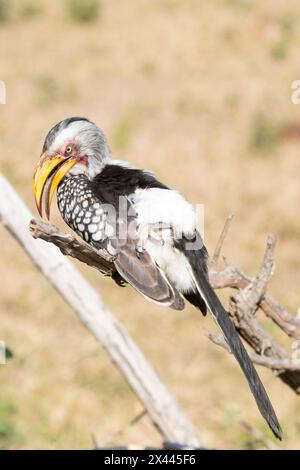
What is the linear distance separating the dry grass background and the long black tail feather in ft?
5.67

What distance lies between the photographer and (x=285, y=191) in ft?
26.9

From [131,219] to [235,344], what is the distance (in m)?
0.58

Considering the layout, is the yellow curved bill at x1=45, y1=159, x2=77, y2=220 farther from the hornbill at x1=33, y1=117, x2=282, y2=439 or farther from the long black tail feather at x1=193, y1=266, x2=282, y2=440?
the long black tail feather at x1=193, y1=266, x2=282, y2=440

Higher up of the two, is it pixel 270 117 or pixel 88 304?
pixel 88 304

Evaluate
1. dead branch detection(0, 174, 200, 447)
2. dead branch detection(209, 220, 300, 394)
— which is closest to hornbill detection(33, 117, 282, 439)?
dead branch detection(209, 220, 300, 394)

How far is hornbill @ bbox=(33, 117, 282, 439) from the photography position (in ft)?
9.48

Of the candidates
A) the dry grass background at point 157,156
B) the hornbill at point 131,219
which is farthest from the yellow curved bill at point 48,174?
the dry grass background at point 157,156

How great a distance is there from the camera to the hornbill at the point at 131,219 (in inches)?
114

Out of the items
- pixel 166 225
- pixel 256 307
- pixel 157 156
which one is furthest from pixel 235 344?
pixel 157 156

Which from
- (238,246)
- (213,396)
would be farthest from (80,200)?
(238,246)

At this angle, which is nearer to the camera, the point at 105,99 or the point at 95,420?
the point at 95,420

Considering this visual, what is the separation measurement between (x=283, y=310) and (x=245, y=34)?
9.58 m

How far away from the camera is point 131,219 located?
301 centimetres
